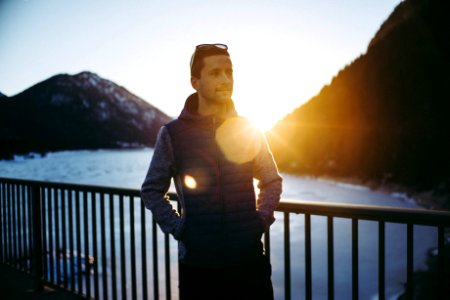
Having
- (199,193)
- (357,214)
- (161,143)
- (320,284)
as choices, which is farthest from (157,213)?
(320,284)

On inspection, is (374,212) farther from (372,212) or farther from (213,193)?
(213,193)

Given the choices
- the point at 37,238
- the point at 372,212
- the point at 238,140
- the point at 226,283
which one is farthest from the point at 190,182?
the point at 37,238

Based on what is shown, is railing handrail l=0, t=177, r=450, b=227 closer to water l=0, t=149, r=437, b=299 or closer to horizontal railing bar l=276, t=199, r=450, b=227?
horizontal railing bar l=276, t=199, r=450, b=227

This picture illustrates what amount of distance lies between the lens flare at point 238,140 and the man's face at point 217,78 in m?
0.12

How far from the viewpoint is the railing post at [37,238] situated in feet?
11.3

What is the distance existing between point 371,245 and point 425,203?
41.4 feet

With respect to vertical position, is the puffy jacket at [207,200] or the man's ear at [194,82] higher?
the man's ear at [194,82]

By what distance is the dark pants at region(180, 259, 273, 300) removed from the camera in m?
1.50

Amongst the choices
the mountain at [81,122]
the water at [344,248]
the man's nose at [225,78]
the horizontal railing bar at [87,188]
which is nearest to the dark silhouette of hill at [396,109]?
the water at [344,248]

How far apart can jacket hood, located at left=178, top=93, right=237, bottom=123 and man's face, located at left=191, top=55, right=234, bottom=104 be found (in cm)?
6

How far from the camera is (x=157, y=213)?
1500mm

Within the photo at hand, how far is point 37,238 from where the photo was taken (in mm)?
3506

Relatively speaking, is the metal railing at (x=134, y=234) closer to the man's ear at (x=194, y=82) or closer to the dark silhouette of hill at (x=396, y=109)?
the man's ear at (x=194, y=82)

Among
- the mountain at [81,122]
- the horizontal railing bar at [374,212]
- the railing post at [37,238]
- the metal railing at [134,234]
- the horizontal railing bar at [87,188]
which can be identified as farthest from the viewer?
the mountain at [81,122]
